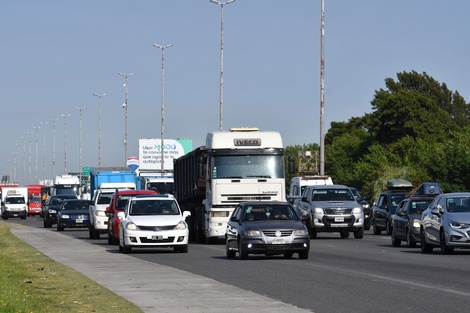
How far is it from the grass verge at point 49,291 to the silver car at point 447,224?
32.0ft

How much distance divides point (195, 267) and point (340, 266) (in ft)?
10.3

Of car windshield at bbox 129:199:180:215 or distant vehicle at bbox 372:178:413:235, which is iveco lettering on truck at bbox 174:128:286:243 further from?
distant vehicle at bbox 372:178:413:235

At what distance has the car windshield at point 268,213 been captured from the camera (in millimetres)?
32531

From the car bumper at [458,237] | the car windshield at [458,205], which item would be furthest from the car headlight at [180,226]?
the car bumper at [458,237]

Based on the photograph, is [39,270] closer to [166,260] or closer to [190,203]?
[166,260]

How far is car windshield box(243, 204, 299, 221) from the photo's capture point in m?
32.5

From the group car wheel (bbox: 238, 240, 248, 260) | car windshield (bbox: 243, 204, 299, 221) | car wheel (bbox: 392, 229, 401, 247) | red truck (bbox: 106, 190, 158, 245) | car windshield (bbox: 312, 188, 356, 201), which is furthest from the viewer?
car windshield (bbox: 312, 188, 356, 201)

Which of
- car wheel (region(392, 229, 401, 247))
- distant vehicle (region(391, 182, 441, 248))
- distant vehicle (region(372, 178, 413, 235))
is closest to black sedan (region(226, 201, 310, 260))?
distant vehicle (region(391, 182, 441, 248))

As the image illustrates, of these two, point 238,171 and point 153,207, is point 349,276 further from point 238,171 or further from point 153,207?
point 238,171

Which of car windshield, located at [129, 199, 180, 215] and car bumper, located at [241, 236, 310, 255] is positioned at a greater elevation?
car windshield, located at [129, 199, 180, 215]

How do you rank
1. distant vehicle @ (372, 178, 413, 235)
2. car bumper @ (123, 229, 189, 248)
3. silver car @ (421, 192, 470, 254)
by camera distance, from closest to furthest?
silver car @ (421, 192, 470, 254) → car bumper @ (123, 229, 189, 248) → distant vehicle @ (372, 178, 413, 235)

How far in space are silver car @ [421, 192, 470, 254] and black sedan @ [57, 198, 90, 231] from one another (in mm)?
30965

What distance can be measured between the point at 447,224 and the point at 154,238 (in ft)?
26.5

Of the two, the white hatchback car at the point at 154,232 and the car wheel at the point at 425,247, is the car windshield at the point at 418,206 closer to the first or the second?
the car wheel at the point at 425,247
